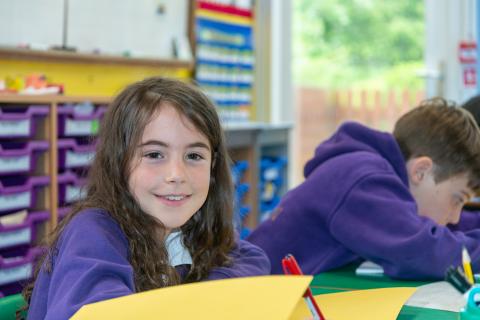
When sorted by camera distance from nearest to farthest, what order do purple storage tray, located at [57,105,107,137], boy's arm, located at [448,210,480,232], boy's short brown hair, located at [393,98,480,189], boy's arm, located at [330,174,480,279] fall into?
boy's arm, located at [330,174,480,279] < boy's short brown hair, located at [393,98,480,189] < boy's arm, located at [448,210,480,232] < purple storage tray, located at [57,105,107,137]

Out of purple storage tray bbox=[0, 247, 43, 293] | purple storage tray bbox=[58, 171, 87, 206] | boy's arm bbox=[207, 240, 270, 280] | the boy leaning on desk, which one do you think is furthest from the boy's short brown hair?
purple storage tray bbox=[58, 171, 87, 206]

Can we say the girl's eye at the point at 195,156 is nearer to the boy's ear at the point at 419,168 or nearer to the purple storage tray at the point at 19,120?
the boy's ear at the point at 419,168

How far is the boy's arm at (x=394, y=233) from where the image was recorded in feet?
4.15

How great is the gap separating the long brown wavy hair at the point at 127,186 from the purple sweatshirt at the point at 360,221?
29 centimetres

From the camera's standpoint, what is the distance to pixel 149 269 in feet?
3.35

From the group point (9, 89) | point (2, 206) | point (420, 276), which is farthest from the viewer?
point (9, 89)

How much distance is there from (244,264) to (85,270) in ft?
1.24

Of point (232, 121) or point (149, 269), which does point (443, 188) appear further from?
point (232, 121)

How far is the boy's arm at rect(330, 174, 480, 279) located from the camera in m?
1.26

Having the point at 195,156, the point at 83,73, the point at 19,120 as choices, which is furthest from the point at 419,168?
the point at 83,73

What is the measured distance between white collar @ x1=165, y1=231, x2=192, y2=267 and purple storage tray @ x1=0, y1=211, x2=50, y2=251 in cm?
137

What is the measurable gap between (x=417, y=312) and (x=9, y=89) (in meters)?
1.94

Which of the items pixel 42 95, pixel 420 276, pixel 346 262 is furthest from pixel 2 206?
pixel 420 276

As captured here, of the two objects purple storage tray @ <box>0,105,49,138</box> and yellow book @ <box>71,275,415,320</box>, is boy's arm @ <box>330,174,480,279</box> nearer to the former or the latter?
yellow book @ <box>71,275,415,320</box>
